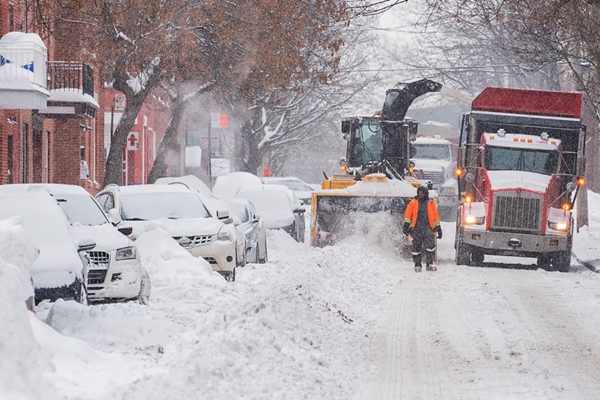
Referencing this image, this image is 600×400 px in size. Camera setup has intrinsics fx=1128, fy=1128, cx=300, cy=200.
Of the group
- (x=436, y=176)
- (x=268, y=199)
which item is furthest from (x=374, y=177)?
(x=436, y=176)

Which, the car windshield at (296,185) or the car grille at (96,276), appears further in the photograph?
the car windshield at (296,185)

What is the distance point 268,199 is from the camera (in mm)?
28875

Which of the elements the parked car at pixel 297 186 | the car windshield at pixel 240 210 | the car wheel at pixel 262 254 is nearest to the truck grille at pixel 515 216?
the car wheel at pixel 262 254

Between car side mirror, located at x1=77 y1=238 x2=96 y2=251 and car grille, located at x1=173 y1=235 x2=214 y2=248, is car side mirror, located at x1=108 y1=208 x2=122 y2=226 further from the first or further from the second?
car side mirror, located at x1=77 y1=238 x2=96 y2=251

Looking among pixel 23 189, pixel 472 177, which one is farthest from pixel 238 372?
pixel 472 177

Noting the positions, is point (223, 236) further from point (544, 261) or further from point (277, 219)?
point (277, 219)

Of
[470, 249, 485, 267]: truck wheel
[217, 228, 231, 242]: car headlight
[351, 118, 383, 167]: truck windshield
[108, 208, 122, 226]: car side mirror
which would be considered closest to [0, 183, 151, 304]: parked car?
[108, 208, 122, 226]: car side mirror

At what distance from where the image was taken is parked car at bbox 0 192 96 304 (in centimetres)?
1112

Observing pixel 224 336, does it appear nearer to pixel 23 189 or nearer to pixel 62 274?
pixel 62 274

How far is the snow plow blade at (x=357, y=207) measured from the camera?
23.7 meters

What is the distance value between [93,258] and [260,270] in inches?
273

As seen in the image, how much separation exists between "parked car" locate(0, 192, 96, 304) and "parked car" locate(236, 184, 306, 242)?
1504cm

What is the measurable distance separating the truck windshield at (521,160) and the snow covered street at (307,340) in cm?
481

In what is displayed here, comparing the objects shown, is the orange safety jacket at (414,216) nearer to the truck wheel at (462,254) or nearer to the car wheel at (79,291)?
the truck wheel at (462,254)
